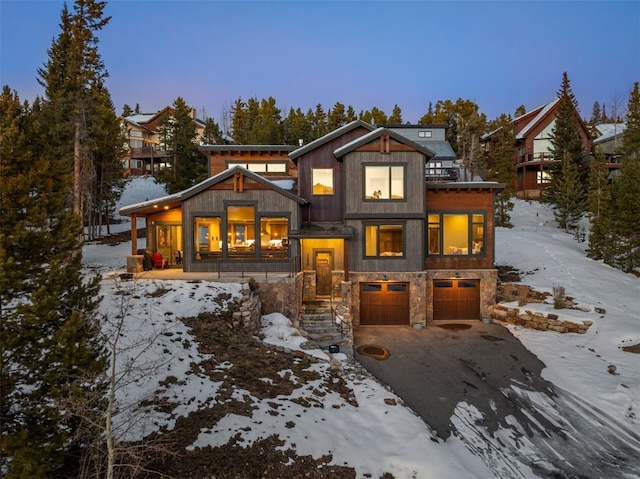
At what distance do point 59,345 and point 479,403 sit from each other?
36.7 feet

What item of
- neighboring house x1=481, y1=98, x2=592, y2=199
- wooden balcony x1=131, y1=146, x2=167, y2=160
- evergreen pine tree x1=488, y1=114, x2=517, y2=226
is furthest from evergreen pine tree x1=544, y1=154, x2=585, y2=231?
wooden balcony x1=131, y1=146, x2=167, y2=160

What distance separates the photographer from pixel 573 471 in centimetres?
855

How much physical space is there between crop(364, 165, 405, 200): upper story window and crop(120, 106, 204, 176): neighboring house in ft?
122

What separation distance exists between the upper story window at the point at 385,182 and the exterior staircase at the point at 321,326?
244 inches

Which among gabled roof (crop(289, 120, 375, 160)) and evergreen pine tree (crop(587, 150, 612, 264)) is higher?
gabled roof (crop(289, 120, 375, 160))

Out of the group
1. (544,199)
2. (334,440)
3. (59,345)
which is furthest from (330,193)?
(544,199)

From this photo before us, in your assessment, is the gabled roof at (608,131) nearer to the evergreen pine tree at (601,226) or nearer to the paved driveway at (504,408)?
the evergreen pine tree at (601,226)

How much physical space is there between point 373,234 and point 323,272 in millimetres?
3871

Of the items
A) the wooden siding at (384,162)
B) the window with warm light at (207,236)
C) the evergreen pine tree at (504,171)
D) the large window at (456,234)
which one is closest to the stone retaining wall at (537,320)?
the large window at (456,234)

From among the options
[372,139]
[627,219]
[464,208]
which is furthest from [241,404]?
[627,219]

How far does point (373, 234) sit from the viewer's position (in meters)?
18.8

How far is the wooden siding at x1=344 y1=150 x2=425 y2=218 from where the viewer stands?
1853 centimetres

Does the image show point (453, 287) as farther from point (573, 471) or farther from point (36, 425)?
point (36, 425)

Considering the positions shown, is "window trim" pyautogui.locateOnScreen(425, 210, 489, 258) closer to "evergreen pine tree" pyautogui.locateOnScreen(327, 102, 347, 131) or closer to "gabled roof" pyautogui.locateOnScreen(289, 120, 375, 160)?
"gabled roof" pyautogui.locateOnScreen(289, 120, 375, 160)
